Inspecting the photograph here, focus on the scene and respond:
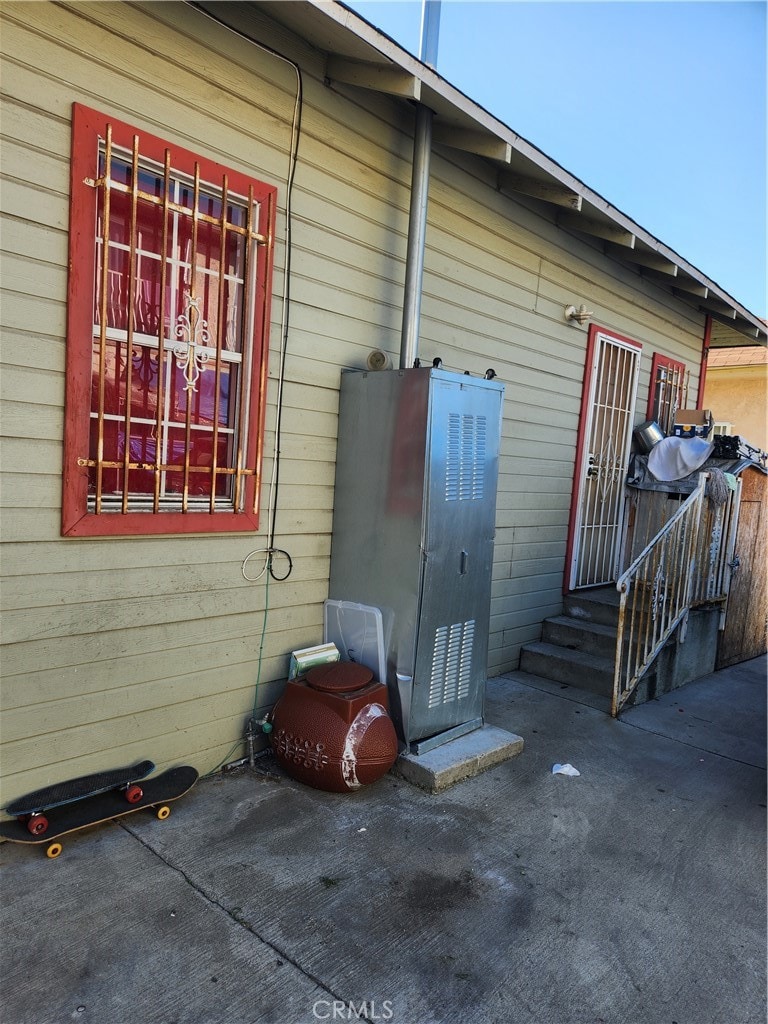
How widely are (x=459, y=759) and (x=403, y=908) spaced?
1130 millimetres

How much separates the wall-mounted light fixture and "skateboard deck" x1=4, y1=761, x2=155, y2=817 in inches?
181

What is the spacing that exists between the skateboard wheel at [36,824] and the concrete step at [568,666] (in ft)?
12.7

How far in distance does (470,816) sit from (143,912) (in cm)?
153

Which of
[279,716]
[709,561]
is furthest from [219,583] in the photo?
[709,561]

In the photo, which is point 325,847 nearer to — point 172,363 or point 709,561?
point 172,363

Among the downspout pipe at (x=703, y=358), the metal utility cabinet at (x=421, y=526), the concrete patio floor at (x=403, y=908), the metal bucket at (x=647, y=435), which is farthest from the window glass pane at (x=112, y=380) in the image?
the downspout pipe at (x=703, y=358)

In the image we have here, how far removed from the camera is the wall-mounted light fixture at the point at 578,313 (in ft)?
18.2

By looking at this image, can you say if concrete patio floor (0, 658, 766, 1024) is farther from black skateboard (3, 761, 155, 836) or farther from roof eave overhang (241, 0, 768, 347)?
roof eave overhang (241, 0, 768, 347)

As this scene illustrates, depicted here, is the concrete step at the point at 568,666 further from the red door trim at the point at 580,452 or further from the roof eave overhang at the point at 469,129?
the roof eave overhang at the point at 469,129

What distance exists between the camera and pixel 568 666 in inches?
208

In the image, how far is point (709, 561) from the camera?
18.9 feet

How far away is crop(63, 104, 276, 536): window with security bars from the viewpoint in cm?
272

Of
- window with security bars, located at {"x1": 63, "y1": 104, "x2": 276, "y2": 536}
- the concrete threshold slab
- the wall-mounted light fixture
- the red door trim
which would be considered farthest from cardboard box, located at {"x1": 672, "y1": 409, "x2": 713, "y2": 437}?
window with security bars, located at {"x1": 63, "y1": 104, "x2": 276, "y2": 536}

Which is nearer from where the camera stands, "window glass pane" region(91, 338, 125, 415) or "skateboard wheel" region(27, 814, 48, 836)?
"skateboard wheel" region(27, 814, 48, 836)
